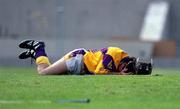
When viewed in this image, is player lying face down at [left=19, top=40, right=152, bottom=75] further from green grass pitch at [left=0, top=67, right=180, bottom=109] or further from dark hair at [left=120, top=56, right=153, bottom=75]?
green grass pitch at [left=0, top=67, right=180, bottom=109]

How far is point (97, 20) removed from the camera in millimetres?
54844

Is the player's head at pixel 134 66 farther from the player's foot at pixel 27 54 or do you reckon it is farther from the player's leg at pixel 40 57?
the player's foot at pixel 27 54

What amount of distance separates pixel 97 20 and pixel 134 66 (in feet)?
142

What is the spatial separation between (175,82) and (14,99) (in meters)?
2.93

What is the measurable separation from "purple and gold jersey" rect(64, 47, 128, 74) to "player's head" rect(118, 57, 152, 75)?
0.08 metres

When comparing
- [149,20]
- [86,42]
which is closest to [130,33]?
[149,20]

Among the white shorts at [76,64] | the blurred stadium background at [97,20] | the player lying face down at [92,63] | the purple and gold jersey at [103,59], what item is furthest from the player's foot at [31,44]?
the blurred stadium background at [97,20]

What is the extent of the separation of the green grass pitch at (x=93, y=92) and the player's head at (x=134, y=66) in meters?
0.51

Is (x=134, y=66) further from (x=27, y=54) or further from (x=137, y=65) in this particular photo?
(x=27, y=54)

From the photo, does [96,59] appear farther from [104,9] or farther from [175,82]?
[104,9]

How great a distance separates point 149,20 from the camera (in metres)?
53.1

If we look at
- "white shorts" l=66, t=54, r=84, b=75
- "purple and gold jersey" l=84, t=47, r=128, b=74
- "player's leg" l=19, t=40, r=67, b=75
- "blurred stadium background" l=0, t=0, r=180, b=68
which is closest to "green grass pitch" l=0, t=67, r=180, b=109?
"purple and gold jersey" l=84, t=47, r=128, b=74

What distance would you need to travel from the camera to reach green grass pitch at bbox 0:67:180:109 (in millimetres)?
8094

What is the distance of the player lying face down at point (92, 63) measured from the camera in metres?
11.6
